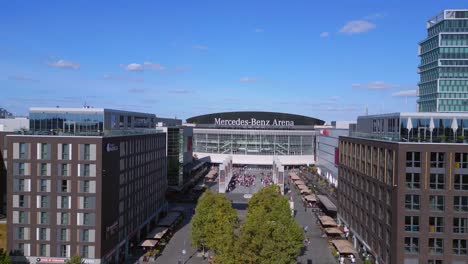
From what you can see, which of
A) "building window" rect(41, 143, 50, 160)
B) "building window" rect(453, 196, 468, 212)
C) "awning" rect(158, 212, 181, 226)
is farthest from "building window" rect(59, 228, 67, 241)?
"building window" rect(453, 196, 468, 212)

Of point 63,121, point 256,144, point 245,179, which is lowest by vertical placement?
point 245,179

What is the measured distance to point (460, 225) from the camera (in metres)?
49.1

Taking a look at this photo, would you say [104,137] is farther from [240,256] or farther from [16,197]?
[240,256]

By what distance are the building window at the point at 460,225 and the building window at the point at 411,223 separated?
3.96 meters

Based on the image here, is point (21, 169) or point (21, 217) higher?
point (21, 169)

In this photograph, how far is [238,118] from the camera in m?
198

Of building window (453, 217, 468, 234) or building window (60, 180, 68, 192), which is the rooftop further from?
building window (60, 180, 68, 192)

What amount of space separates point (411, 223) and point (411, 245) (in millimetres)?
2472

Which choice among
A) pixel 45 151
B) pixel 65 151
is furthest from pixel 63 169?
pixel 45 151

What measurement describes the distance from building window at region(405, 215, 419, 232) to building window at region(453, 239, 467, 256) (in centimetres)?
436

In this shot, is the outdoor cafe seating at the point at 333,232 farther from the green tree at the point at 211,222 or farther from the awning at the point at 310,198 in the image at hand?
the awning at the point at 310,198

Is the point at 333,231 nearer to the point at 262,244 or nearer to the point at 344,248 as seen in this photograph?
the point at 344,248

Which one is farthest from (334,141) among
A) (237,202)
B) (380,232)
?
(380,232)

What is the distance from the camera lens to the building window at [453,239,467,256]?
49312mm
